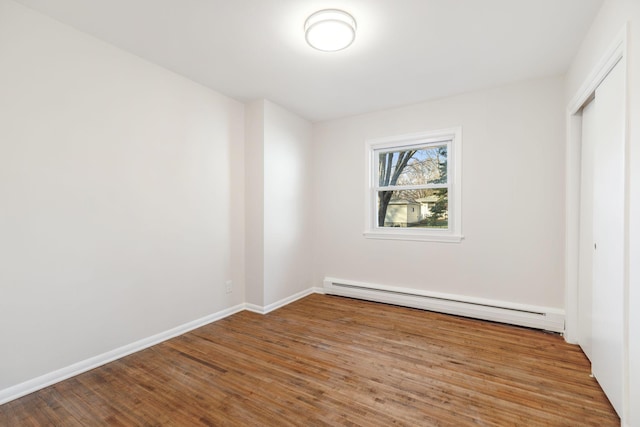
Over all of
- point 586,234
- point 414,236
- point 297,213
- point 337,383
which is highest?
point 297,213

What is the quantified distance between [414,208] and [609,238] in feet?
6.98

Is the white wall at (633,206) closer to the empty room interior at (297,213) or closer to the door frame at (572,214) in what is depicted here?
the empty room interior at (297,213)

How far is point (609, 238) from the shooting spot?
189 centimetres

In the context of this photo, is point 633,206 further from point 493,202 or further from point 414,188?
point 414,188

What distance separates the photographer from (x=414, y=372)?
2250 mm

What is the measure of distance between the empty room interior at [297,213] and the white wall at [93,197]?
1cm

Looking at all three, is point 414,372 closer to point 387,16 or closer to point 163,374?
point 163,374

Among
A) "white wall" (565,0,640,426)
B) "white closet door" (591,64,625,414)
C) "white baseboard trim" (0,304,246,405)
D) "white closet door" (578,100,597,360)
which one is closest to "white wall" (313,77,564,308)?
"white closet door" (578,100,597,360)

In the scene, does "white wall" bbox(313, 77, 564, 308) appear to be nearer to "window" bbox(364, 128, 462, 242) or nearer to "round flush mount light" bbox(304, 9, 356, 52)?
"window" bbox(364, 128, 462, 242)

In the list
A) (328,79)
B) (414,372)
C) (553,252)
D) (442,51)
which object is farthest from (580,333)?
(328,79)

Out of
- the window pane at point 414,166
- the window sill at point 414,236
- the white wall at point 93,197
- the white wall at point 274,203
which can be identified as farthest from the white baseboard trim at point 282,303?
the window pane at point 414,166

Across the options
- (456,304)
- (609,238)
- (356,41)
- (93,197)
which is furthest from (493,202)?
(93,197)

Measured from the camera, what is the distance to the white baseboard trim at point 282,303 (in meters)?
3.62

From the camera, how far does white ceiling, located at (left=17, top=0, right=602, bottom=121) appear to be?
79.6 inches
